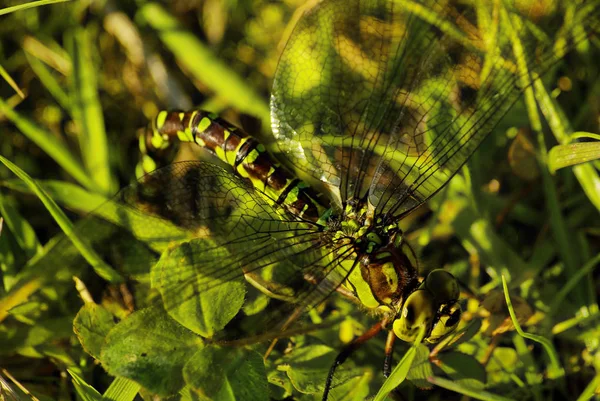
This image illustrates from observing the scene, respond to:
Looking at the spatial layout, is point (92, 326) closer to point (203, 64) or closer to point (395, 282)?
point (395, 282)

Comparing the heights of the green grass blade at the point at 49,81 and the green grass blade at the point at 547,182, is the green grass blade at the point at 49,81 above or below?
below

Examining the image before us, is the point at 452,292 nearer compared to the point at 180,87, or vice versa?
the point at 452,292

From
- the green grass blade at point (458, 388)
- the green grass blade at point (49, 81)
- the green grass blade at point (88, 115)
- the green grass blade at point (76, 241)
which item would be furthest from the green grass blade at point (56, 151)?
the green grass blade at point (458, 388)

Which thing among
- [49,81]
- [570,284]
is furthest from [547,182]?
[49,81]

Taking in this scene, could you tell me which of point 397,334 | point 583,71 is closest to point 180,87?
point 397,334

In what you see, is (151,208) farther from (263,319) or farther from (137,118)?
(137,118)

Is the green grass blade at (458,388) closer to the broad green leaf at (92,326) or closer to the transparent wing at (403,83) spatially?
the transparent wing at (403,83)

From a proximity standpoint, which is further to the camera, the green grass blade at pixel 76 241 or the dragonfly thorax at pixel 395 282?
the green grass blade at pixel 76 241
